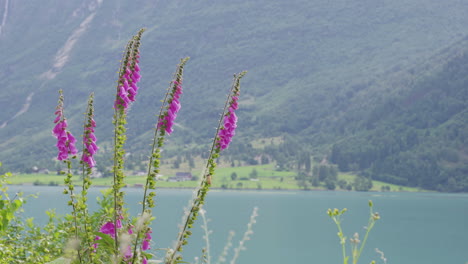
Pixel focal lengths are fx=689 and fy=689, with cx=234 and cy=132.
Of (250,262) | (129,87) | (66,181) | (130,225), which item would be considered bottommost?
(250,262)

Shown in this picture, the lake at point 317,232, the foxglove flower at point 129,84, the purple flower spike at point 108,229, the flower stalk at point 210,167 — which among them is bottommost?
the lake at point 317,232

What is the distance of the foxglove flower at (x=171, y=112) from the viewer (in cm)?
496

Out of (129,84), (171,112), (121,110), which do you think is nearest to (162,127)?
(171,112)

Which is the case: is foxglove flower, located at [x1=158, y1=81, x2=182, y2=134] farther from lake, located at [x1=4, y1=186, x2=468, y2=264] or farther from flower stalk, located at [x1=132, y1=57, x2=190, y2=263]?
lake, located at [x1=4, y1=186, x2=468, y2=264]

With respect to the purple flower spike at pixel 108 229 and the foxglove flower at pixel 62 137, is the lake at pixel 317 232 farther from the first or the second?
the foxglove flower at pixel 62 137

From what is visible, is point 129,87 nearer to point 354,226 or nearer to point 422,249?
point 422,249

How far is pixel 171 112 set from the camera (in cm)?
498

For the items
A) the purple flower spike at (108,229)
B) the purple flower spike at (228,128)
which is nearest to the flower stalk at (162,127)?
the purple flower spike at (228,128)

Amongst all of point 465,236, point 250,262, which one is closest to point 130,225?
point 250,262

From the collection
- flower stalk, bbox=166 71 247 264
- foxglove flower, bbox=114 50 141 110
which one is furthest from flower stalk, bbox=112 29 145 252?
flower stalk, bbox=166 71 247 264

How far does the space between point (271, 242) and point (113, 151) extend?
84.5m

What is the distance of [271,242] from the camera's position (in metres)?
88.1

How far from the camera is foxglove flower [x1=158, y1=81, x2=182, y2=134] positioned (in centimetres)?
496

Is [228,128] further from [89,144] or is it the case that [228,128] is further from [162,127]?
[89,144]
